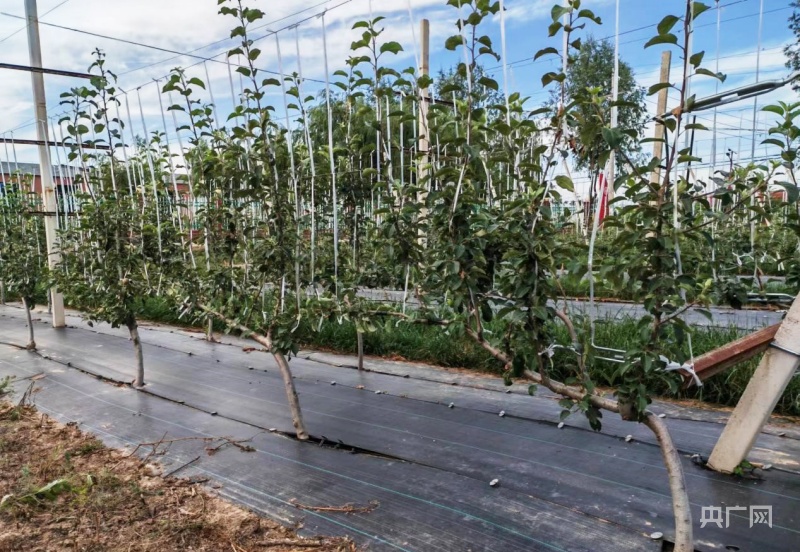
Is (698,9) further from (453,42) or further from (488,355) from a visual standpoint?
(488,355)

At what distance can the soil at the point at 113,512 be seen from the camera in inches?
93.0

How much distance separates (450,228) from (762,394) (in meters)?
1.59

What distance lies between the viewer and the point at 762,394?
2.49 m

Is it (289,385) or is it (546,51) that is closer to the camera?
(546,51)

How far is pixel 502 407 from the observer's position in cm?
388

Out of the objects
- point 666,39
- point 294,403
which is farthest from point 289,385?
point 666,39

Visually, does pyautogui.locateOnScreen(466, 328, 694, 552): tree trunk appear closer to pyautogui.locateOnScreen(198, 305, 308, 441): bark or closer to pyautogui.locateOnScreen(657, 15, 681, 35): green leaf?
pyautogui.locateOnScreen(657, 15, 681, 35): green leaf

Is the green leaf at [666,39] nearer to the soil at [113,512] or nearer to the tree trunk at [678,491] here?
the tree trunk at [678,491]

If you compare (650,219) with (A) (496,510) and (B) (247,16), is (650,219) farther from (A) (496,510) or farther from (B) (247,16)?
Result: (B) (247,16)

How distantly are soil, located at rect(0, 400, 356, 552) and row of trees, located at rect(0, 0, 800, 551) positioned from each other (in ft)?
2.88

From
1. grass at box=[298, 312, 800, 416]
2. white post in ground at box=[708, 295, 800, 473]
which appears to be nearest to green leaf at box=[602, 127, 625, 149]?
white post in ground at box=[708, 295, 800, 473]

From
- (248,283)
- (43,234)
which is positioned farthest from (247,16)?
(43,234)

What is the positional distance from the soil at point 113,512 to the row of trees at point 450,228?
0.88 meters

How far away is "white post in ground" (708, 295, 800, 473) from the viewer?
2.39 metres
